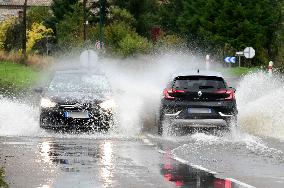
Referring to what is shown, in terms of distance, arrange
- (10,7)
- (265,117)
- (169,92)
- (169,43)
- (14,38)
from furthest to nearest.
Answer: (10,7), (14,38), (169,43), (265,117), (169,92)

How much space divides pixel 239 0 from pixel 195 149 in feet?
319

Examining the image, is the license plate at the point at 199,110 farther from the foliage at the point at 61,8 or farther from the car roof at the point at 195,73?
the foliage at the point at 61,8

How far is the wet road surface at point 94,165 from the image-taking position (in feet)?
48.2

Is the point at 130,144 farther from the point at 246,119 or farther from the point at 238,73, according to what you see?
the point at 238,73

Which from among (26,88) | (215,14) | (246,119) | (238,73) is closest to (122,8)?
(215,14)

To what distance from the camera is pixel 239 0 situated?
116938 millimetres

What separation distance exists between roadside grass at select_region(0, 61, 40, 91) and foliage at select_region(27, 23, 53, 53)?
46.4m

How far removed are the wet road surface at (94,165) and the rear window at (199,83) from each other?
215 centimetres

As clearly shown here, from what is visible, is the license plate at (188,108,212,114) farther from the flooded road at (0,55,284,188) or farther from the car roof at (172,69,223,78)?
the car roof at (172,69,223,78)

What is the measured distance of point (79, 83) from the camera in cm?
2677

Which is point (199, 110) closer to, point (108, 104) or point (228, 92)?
point (228, 92)

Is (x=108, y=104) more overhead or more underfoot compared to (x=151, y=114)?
more overhead

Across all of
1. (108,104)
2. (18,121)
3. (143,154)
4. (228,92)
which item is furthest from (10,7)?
(143,154)

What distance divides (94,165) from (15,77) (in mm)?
42284
